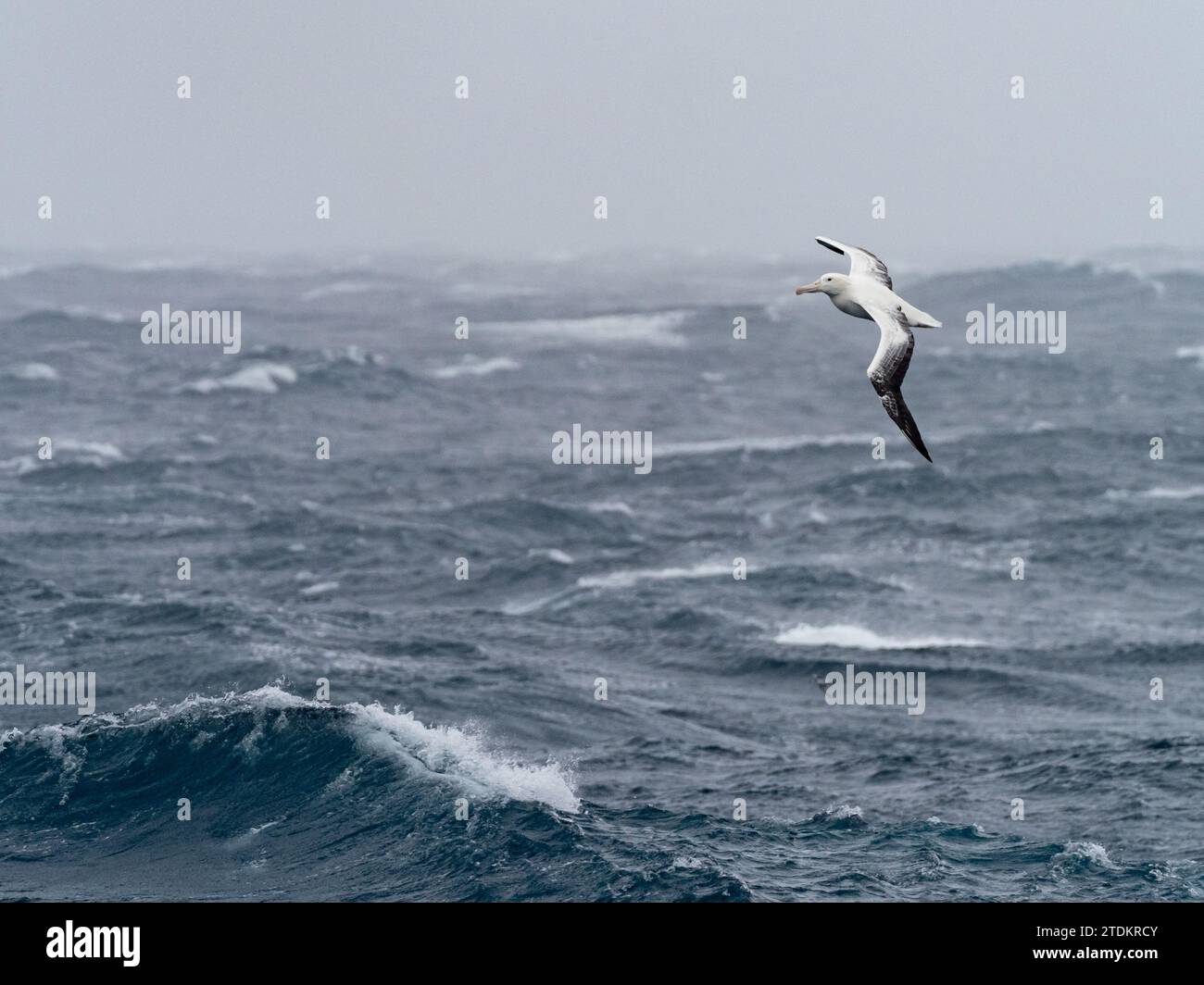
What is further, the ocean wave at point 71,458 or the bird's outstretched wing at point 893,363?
the ocean wave at point 71,458

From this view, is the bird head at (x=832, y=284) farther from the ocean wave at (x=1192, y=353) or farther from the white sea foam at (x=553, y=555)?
the ocean wave at (x=1192, y=353)

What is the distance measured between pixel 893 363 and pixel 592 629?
3440 centimetres

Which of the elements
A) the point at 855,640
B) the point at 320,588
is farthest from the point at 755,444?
the point at 320,588

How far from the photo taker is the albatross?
25.7 m

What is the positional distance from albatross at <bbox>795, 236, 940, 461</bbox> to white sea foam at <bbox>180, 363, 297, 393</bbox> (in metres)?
79.5

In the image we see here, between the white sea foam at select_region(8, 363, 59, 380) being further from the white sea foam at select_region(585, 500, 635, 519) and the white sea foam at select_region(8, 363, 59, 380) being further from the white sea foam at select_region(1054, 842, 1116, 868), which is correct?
the white sea foam at select_region(1054, 842, 1116, 868)

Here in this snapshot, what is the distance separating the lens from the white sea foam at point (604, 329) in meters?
138

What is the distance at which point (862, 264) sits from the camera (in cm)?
3130

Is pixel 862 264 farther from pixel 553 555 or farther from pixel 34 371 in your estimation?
pixel 34 371

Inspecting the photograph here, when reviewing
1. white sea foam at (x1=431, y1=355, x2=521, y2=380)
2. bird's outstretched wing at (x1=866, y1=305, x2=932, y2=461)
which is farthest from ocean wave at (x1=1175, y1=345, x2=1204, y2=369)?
bird's outstretched wing at (x1=866, y1=305, x2=932, y2=461)

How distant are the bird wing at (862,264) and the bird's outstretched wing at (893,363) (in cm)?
246

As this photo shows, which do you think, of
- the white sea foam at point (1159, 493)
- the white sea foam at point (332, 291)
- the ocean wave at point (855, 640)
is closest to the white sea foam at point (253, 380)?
the white sea foam at point (1159, 493)

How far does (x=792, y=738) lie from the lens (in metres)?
48.9

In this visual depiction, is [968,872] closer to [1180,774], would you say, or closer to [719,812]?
[719,812]
